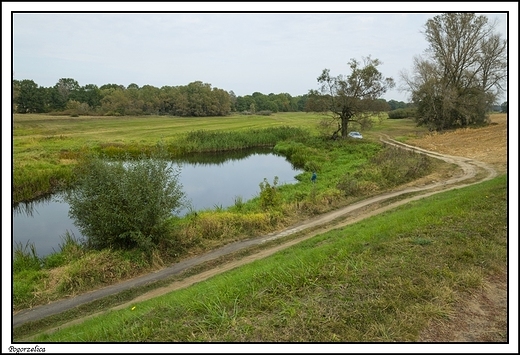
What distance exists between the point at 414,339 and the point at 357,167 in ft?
88.3

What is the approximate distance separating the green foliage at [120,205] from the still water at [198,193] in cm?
291

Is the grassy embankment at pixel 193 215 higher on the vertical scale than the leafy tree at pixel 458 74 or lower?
lower

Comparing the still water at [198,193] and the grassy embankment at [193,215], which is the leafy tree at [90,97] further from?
the still water at [198,193]

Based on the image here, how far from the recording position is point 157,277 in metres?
12.6

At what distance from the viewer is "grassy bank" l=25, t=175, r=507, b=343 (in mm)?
5805

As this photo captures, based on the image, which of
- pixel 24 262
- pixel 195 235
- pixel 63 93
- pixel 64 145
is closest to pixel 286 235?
pixel 195 235

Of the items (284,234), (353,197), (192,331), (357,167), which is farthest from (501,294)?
(357,167)

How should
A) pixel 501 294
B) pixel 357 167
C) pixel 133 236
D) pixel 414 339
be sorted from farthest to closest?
pixel 357 167 → pixel 133 236 → pixel 501 294 → pixel 414 339

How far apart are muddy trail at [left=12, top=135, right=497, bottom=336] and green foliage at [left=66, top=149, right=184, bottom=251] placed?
6.38ft

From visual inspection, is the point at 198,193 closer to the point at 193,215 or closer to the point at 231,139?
the point at 193,215

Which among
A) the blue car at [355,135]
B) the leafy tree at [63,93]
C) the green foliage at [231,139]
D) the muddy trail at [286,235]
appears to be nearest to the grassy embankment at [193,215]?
the muddy trail at [286,235]

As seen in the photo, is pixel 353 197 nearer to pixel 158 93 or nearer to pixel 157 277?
pixel 157 277

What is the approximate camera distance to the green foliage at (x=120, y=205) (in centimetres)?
1378

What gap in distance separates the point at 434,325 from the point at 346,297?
1.52 metres
